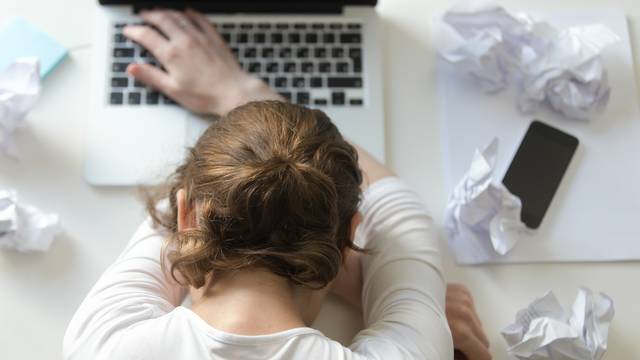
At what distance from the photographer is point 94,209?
75 cm

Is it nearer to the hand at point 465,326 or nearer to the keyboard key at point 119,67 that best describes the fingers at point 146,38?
the keyboard key at point 119,67

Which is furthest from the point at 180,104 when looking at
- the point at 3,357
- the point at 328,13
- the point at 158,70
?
the point at 3,357

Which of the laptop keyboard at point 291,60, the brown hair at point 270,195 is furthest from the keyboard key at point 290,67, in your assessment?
the brown hair at point 270,195

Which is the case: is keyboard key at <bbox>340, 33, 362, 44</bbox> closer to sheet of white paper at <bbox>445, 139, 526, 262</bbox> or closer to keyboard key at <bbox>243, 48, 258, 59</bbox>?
keyboard key at <bbox>243, 48, 258, 59</bbox>

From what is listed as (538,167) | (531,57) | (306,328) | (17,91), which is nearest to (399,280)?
(306,328)

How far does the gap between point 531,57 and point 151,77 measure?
47cm

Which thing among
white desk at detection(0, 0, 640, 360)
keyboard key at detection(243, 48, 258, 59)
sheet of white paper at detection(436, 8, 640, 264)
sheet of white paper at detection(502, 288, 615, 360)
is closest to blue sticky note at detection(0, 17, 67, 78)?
white desk at detection(0, 0, 640, 360)

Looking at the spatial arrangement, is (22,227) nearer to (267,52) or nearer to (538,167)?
(267,52)

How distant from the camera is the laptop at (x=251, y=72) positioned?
2.52ft

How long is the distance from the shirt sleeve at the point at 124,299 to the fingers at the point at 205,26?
25 centimetres

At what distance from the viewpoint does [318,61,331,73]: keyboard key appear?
805mm

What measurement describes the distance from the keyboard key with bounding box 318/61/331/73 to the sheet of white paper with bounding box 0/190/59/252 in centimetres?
35

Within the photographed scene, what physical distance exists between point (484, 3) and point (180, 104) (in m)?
0.39

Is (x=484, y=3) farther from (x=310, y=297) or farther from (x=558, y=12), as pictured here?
(x=310, y=297)
